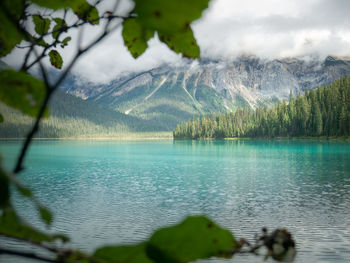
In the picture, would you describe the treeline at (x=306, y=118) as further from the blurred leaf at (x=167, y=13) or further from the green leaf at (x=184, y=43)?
the blurred leaf at (x=167, y=13)

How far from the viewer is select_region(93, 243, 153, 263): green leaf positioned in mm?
532

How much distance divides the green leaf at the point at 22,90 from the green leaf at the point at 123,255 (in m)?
0.32

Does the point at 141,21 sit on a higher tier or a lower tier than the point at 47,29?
lower

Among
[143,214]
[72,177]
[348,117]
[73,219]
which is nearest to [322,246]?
[143,214]

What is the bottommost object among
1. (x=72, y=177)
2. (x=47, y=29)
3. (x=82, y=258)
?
(x=72, y=177)

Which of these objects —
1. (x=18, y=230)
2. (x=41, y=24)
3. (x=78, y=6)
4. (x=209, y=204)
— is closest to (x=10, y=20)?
(x=78, y=6)

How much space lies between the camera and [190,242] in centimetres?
57

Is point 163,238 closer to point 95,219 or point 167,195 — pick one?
point 95,219

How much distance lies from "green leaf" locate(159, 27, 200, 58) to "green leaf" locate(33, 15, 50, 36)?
19.8 inches

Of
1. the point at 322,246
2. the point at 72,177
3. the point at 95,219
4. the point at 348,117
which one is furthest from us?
the point at 348,117

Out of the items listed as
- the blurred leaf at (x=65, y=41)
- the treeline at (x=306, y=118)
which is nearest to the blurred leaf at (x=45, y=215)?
the blurred leaf at (x=65, y=41)

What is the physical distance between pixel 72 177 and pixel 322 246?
3208cm

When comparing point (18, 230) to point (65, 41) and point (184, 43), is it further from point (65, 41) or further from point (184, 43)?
point (65, 41)

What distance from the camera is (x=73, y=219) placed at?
19.5 m
